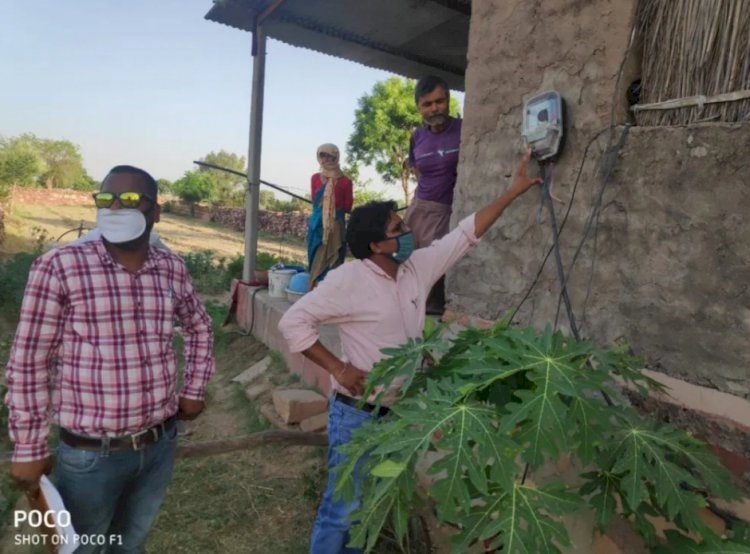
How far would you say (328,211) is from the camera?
17.2 ft

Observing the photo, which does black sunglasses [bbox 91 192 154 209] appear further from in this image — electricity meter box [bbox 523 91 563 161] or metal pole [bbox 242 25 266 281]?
metal pole [bbox 242 25 266 281]

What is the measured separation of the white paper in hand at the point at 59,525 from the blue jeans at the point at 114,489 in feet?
0.35

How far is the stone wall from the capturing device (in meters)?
1.80

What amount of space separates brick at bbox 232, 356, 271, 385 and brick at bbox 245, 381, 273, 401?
205mm

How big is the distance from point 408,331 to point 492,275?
714 mm

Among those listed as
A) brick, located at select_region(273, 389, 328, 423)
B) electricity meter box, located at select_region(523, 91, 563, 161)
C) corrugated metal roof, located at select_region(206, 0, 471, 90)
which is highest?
corrugated metal roof, located at select_region(206, 0, 471, 90)

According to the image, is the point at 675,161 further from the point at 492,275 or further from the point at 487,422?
the point at 487,422

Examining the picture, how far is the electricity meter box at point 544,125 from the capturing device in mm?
2283

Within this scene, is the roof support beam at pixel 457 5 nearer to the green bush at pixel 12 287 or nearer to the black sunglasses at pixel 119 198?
the black sunglasses at pixel 119 198

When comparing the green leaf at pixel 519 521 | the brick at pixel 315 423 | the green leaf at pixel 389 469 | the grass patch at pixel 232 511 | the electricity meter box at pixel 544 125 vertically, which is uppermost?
the electricity meter box at pixel 544 125

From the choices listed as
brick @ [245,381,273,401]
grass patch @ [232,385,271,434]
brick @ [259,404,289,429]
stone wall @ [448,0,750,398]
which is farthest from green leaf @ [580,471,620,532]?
brick @ [245,381,273,401]

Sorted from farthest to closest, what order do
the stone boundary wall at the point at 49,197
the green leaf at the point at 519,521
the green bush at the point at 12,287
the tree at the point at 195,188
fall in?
the tree at the point at 195,188 < the stone boundary wall at the point at 49,197 < the green bush at the point at 12,287 < the green leaf at the point at 519,521

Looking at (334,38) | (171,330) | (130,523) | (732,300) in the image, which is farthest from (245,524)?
(334,38)

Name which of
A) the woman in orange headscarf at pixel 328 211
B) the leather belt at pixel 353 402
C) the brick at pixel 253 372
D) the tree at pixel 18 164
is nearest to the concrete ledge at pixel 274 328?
the brick at pixel 253 372
